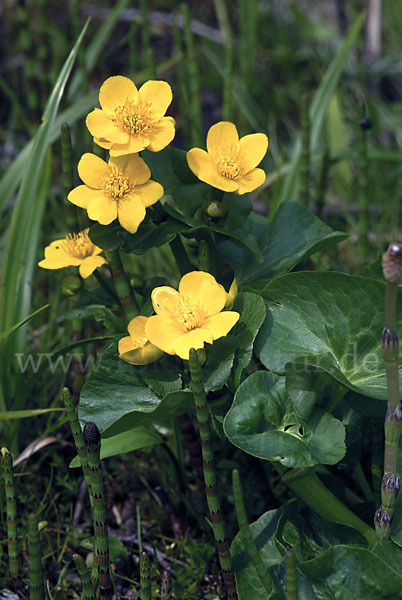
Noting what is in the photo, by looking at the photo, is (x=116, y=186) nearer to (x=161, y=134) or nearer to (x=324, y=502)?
(x=161, y=134)

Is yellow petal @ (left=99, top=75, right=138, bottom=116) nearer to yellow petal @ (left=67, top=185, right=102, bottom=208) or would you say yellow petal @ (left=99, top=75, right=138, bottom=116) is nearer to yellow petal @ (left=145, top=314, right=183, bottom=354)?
yellow petal @ (left=67, top=185, right=102, bottom=208)

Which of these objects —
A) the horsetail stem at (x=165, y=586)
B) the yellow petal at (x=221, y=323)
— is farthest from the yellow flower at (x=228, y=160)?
the horsetail stem at (x=165, y=586)

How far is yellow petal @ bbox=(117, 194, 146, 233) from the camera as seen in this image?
1.00 metres

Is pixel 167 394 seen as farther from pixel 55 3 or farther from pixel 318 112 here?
pixel 55 3

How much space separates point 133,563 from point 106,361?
453 mm

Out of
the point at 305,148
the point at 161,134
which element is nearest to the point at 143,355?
the point at 161,134

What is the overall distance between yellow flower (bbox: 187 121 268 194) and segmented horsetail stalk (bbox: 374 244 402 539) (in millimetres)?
362

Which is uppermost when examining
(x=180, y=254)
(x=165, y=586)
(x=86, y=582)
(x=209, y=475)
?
(x=180, y=254)

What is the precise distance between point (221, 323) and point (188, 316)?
51mm

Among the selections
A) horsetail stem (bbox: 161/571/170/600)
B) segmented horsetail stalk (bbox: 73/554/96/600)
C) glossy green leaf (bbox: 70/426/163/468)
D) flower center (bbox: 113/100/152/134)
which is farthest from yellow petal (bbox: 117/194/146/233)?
horsetail stem (bbox: 161/571/170/600)

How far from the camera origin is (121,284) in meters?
1.12

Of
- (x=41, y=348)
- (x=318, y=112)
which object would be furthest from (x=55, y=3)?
(x=41, y=348)

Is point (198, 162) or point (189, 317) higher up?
point (198, 162)

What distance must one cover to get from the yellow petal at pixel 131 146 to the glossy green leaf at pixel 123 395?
0.31 metres
